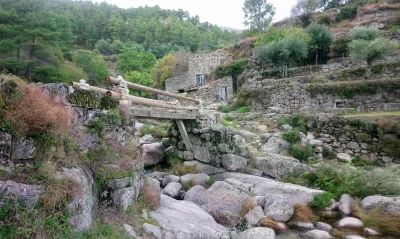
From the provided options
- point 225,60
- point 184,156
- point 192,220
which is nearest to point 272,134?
point 184,156

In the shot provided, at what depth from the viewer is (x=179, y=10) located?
229 ft

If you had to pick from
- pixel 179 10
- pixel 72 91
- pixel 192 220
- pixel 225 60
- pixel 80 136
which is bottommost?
pixel 192 220

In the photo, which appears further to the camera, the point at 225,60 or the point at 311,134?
the point at 225,60

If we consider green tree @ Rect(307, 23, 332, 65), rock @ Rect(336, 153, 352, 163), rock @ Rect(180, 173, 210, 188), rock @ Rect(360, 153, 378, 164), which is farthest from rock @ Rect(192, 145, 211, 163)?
green tree @ Rect(307, 23, 332, 65)

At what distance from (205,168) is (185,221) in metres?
4.80

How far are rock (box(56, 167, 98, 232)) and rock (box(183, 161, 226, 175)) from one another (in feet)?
20.7

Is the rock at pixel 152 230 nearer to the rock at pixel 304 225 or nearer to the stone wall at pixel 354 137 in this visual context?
the rock at pixel 304 225

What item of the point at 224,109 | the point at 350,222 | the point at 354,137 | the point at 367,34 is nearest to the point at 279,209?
the point at 350,222

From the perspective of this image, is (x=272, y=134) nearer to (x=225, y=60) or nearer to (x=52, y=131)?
(x=52, y=131)

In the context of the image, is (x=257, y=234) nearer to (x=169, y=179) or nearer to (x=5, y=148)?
(x=169, y=179)

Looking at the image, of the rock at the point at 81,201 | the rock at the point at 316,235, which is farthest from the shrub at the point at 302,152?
the rock at the point at 81,201

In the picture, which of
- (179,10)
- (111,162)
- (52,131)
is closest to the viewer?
(52,131)

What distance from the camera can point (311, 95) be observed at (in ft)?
50.6

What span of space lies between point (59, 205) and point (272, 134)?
33.4 feet
